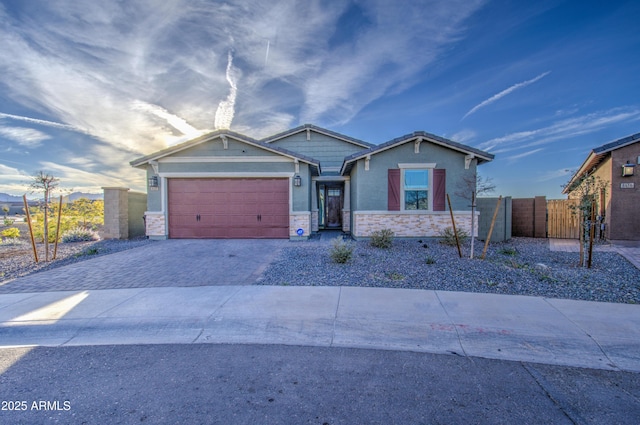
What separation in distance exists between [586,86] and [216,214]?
15.2 metres

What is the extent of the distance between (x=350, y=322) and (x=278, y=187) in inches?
339

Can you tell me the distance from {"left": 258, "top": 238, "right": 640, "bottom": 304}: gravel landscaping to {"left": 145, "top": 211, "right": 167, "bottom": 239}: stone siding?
6.15 metres

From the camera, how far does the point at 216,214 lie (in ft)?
38.8

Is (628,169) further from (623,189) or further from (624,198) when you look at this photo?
(624,198)

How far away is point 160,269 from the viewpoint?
23.3 feet

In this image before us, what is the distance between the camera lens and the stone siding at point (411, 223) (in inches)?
442

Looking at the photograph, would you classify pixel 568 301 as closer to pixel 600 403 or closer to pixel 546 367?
pixel 546 367

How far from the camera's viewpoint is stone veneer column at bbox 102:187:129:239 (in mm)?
12062

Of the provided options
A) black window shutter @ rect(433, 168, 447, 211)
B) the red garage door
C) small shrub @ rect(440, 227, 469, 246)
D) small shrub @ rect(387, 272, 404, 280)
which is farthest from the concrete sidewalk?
black window shutter @ rect(433, 168, 447, 211)

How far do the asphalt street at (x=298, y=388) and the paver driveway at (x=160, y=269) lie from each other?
2849 millimetres

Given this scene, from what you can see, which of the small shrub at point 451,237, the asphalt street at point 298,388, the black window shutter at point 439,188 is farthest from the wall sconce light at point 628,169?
the asphalt street at point 298,388

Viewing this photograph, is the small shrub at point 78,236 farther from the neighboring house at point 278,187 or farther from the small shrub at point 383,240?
the small shrub at point 383,240

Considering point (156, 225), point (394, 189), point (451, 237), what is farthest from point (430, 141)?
point (156, 225)

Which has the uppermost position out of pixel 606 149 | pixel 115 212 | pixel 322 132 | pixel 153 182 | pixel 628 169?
pixel 322 132
